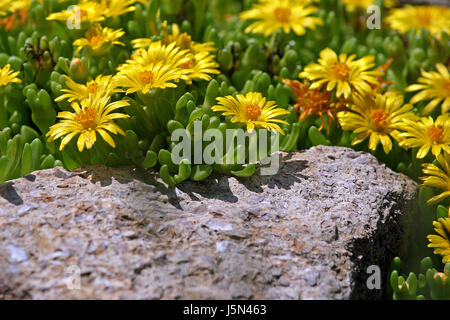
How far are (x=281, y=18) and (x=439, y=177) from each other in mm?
1650

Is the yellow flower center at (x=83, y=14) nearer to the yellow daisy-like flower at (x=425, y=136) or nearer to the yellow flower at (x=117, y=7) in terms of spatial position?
the yellow flower at (x=117, y=7)

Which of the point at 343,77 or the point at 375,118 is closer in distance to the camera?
the point at 375,118

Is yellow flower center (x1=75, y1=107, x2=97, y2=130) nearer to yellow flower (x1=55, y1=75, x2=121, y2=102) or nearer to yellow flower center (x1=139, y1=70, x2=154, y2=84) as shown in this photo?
yellow flower (x1=55, y1=75, x2=121, y2=102)

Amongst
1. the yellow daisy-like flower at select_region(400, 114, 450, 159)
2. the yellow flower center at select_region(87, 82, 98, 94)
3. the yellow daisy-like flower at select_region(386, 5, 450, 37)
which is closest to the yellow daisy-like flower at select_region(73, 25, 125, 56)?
the yellow flower center at select_region(87, 82, 98, 94)

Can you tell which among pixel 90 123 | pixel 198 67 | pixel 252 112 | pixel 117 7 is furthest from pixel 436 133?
pixel 117 7

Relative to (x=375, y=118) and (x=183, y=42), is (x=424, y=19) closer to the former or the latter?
(x=375, y=118)

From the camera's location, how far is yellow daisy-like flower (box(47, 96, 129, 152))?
2.58 meters

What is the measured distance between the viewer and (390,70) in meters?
3.95

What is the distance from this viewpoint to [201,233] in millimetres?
2406

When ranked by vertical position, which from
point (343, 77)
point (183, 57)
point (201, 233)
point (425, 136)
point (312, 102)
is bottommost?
point (201, 233)

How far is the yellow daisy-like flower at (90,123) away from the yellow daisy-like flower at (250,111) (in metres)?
0.47

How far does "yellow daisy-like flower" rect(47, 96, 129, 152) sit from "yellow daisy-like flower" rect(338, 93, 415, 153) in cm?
125
